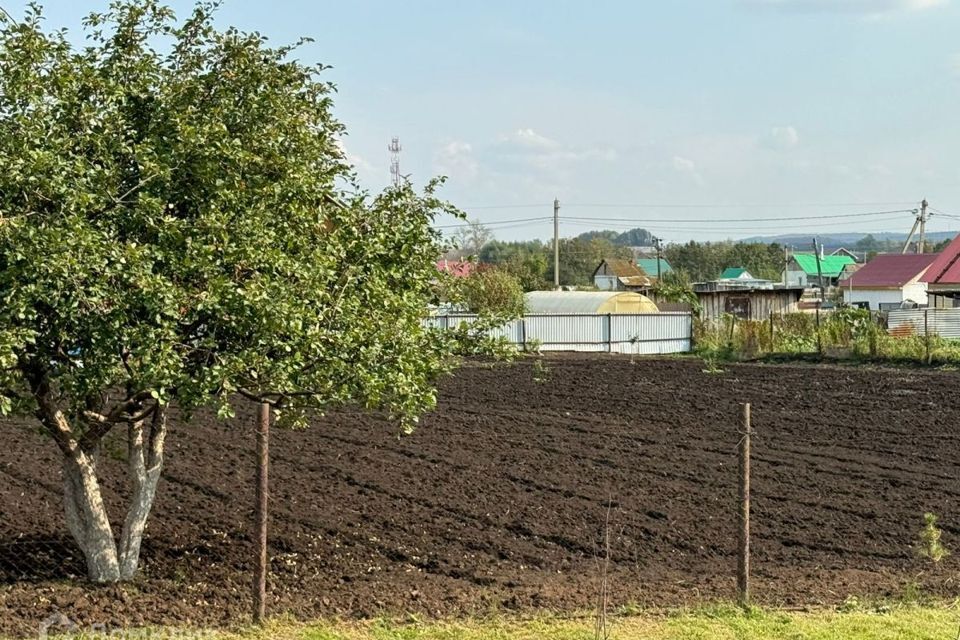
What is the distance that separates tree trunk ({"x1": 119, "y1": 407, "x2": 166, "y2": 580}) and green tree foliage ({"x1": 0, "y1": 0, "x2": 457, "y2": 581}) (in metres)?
0.02

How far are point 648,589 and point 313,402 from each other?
279 cm

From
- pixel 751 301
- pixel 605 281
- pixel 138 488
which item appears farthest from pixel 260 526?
pixel 605 281

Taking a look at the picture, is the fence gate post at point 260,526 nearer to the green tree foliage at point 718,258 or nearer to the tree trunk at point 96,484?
the tree trunk at point 96,484

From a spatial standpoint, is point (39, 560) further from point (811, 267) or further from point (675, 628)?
point (811, 267)

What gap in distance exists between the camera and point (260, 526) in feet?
23.4

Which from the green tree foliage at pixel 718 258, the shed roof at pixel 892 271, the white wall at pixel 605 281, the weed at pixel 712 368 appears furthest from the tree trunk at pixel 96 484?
the green tree foliage at pixel 718 258

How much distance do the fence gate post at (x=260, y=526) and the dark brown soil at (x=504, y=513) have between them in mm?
238

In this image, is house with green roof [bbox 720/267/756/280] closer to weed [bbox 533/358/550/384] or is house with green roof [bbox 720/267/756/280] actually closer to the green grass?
weed [bbox 533/358/550/384]

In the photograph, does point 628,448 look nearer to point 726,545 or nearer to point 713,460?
point 713,460

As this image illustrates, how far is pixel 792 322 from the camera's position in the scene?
37219 millimetres

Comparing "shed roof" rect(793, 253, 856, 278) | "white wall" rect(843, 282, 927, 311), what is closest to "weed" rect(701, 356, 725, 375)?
"white wall" rect(843, 282, 927, 311)

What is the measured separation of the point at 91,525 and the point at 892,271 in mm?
76090

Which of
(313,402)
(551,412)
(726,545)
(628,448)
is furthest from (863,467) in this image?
(313,402)

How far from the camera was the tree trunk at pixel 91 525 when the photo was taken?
7980 millimetres
